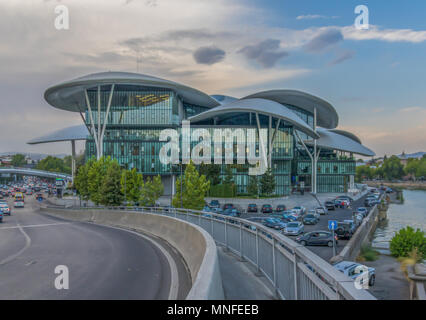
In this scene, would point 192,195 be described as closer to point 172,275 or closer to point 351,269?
point 351,269

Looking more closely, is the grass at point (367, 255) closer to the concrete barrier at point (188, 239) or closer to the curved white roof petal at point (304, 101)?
the concrete barrier at point (188, 239)

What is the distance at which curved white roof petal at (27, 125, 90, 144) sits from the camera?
106125mm

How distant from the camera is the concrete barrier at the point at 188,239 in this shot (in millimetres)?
4824

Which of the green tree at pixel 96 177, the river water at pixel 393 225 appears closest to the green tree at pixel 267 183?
the river water at pixel 393 225

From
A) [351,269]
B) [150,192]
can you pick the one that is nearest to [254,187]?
[150,192]

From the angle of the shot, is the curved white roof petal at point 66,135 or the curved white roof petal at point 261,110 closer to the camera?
the curved white roof petal at point 261,110

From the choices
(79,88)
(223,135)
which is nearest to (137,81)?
(79,88)

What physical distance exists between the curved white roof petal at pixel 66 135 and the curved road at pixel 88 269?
8975 centimetres

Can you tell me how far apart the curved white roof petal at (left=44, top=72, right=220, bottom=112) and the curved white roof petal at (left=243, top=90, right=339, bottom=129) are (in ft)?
45.6

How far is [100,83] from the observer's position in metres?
77.5

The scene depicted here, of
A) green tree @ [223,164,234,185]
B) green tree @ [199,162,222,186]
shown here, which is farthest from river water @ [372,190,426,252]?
green tree @ [199,162,222,186]

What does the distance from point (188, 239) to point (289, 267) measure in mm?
8334

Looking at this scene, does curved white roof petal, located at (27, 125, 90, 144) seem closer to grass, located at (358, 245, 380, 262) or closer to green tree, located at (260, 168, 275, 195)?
green tree, located at (260, 168, 275, 195)
